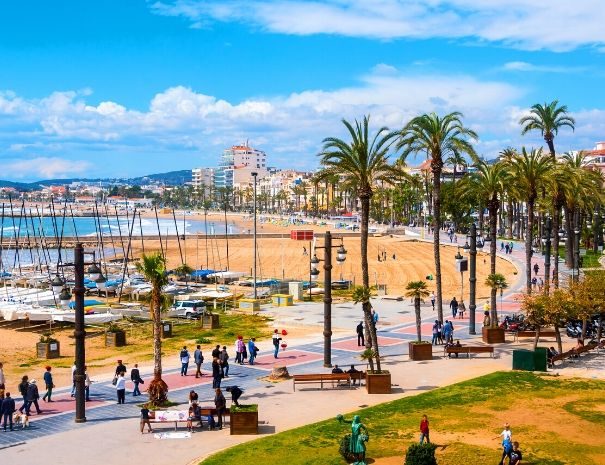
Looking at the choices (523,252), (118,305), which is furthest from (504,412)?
(523,252)

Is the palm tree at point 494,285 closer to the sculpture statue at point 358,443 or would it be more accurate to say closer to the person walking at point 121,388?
the person walking at point 121,388

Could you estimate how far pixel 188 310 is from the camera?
152 feet

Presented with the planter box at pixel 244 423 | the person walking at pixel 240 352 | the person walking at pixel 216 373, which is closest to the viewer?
the planter box at pixel 244 423

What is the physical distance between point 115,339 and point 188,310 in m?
9.28

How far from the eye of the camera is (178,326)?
43.4 metres

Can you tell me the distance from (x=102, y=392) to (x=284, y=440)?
948cm

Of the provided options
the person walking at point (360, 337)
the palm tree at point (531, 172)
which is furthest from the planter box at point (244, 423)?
the palm tree at point (531, 172)

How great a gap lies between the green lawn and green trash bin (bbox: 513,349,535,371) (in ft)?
6.34

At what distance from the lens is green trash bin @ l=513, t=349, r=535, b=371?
29.3 metres

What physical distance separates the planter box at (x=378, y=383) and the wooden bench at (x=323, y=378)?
1.28 meters

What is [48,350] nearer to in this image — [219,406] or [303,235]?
[219,406]

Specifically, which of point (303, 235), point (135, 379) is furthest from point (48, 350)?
point (303, 235)

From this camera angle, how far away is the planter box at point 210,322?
41.8m

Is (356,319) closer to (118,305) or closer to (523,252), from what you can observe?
(118,305)
